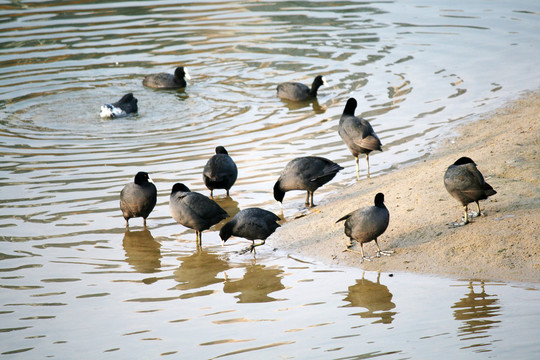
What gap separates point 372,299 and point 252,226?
2161 mm

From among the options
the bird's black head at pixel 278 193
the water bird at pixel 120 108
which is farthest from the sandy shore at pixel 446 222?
the water bird at pixel 120 108

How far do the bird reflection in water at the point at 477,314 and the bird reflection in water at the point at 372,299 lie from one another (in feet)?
2.18

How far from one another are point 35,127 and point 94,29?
32.1 feet

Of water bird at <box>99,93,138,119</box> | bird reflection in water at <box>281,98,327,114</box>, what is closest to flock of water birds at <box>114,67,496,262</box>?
bird reflection in water at <box>281,98,327,114</box>

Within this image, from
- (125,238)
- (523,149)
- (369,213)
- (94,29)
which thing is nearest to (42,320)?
(125,238)

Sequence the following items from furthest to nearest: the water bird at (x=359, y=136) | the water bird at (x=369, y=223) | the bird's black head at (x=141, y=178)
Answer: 1. the water bird at (x=359, y=136)
2. the bird's black head at (x=141, y=178)
3. the water bird at (x=369, y=223)

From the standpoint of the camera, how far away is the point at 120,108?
50.8ft

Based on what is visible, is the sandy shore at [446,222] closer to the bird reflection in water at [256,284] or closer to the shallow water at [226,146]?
the shallow water at [226,146]

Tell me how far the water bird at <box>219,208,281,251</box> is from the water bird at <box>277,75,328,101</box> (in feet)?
24.8

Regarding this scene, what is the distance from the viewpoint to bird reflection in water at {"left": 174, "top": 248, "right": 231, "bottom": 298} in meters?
8.28

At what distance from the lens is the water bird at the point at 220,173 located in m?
11.0

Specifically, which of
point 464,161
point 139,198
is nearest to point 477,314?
point 464,161

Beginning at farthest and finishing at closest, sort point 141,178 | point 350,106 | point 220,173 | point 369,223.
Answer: point 350,106 → point 220,173 → point 141,178 → point 369,223

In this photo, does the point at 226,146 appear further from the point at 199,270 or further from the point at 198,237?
the point at 199,270
